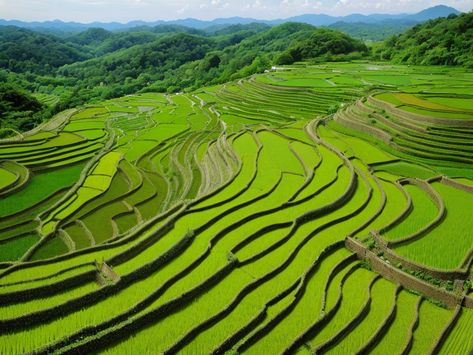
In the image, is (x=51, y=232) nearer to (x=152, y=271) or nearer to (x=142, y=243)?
(x=142, y=243)

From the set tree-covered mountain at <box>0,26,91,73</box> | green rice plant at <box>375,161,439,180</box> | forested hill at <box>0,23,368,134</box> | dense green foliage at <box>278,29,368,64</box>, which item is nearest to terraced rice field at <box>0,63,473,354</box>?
green rice plant at <box>375,161,439,180</box>

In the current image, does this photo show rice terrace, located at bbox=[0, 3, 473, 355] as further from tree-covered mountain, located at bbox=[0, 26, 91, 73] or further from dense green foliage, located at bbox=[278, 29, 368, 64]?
tree-covered mountain, located at bbox=[0, 26, 91, 73]

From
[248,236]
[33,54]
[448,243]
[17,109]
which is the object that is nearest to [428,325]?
[448,243]

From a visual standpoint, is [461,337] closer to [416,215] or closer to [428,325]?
[428,325]

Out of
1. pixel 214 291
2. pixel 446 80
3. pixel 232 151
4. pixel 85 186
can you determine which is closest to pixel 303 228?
pixel 214 291

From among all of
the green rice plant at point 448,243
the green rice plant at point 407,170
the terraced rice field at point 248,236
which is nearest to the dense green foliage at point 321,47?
the terraced rice field at point 248,236

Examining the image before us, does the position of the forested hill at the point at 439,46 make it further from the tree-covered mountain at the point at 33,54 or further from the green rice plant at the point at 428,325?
the tree-covered mountain at the point at 33,54

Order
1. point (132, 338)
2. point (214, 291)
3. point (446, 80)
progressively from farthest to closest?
1. point (446, 80)
2. point (214, 291)
3. point (132, 338)
